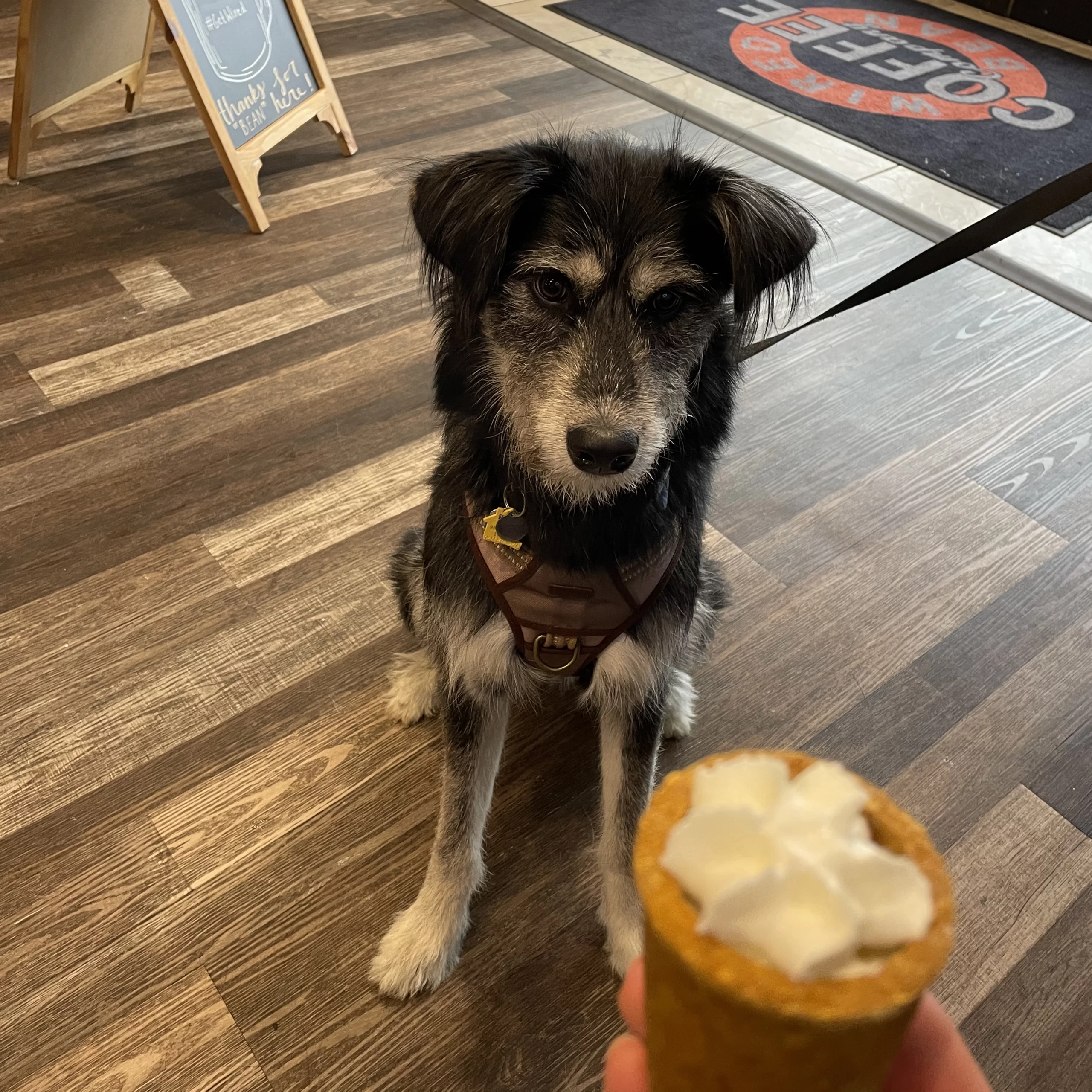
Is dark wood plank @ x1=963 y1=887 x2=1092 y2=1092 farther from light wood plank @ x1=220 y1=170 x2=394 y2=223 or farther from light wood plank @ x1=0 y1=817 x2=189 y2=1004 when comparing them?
light wood plank @ x1=220 y1=170 x2=394 y2=223

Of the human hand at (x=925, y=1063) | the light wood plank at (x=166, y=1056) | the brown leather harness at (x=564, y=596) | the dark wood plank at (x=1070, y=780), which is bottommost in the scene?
the light wood plank at (x=166, y=1056)

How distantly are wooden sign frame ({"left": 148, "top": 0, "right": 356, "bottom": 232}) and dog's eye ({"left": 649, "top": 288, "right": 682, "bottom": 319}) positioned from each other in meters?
2.51

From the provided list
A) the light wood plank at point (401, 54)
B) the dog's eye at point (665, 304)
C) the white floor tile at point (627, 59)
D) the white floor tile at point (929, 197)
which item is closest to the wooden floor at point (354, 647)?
the white floor tile at point (929, 197)

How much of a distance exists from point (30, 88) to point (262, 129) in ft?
2.63

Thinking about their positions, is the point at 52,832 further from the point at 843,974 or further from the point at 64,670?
the point at 843,974

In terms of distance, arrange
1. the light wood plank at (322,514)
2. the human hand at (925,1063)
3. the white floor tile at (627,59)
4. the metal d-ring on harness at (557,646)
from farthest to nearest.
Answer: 1. the white floor tile at (627,59)
2. the light wood plank at (322,514)
3. the metal d-ring on harness at (557,646)
4. the human hand at (925,1063)

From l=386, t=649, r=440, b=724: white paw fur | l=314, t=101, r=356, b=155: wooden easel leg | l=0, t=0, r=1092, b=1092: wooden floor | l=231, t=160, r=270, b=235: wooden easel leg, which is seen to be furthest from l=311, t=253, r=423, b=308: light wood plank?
l=386, t=649, r=440, b=724: white paw fur

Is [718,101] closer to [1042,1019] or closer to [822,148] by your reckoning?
[822,148]

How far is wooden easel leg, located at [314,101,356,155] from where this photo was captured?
3.62 metres

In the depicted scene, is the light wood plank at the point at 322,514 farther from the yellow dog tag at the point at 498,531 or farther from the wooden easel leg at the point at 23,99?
the wooden easel leg at the point at 23,99

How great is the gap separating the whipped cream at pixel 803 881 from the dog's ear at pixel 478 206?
0.85 meters

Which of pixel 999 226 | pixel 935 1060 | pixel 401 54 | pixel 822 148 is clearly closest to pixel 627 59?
pixel 401 54

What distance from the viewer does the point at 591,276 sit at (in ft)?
3.95

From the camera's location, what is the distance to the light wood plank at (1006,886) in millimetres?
1599
